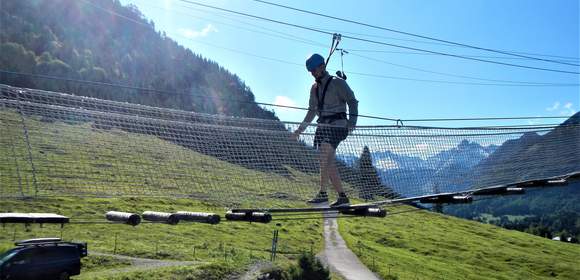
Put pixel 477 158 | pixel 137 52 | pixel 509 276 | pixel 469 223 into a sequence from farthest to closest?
pixel 137 52
pixel 469 223
pixel 509 276
pixel 477 158

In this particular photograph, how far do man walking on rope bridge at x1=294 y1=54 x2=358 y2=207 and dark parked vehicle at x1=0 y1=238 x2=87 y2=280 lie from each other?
46.2ft

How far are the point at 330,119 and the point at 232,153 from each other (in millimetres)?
2483

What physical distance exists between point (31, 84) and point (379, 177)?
8668cm

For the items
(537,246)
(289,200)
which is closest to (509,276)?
(537,246)

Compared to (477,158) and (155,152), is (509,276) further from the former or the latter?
(155,152)

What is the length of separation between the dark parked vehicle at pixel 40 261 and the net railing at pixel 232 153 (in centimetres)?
1107

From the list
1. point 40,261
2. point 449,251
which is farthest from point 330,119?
point 449,251

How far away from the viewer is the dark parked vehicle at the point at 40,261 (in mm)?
20000

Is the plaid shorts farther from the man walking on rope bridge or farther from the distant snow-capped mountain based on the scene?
the distant snow-capped mountain

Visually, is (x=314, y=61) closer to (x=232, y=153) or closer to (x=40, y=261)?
(x=232, y=153)

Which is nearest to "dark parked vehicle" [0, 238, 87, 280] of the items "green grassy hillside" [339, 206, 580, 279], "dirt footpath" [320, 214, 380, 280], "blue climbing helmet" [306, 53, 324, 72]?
"blue climbing helmet" [306, 53, 324, 72]

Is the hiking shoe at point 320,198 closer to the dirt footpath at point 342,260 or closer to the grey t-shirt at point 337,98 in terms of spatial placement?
the grey t-shirt at point 337,98

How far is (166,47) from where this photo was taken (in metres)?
173

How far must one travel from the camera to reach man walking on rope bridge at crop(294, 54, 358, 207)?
308 inches
